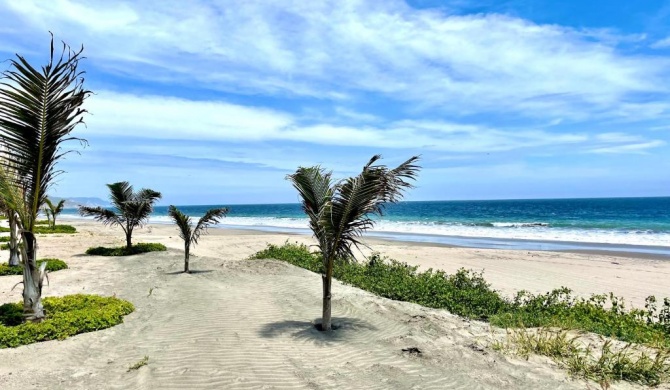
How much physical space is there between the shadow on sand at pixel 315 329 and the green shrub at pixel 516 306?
245 cm

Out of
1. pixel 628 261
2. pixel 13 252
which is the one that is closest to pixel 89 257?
pixel 13 252

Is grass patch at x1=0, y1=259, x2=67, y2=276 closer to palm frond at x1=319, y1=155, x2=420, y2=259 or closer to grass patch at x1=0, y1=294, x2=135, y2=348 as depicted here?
grass patch at x1=0, y1=294, x2=135, y2=348

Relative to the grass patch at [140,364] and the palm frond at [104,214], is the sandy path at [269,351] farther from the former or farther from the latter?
the palm frond at [104,214]

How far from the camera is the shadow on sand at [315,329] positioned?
741 cm

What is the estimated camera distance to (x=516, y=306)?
977 centimetres

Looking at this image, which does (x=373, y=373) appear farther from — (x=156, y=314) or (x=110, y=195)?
(x=110, y=195)

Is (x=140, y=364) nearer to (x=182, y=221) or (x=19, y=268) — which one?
(x=182, y=221)

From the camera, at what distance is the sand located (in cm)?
557

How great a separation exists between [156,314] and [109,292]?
3.14 m

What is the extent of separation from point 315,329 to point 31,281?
4945 millimetres

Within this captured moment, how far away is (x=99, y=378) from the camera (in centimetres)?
556

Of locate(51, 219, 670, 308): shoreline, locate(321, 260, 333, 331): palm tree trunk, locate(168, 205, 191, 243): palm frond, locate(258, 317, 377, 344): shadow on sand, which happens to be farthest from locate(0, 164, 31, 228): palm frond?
locate(168, 205, 191, 243): palm frond

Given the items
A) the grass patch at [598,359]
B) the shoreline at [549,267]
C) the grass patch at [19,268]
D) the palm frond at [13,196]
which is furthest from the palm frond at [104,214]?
the grass patch at [598,359]

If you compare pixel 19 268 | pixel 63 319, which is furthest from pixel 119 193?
pixel 63 319
